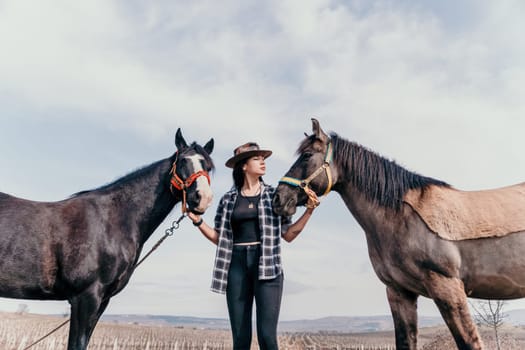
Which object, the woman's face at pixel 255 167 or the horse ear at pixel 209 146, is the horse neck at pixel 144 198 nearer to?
the horse ear at pixel 209 146

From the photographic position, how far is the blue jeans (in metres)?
3.80

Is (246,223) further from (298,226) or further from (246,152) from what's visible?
(246,152)

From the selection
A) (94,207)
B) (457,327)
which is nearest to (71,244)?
(94,207)

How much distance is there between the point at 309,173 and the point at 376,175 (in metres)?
0.85

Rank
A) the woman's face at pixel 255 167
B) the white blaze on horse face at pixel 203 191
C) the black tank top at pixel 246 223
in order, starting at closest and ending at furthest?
the black tank top at pixel 246 223 < the woman's face at pixel 255 167 < the white blaze on horse face at pixel 203 191

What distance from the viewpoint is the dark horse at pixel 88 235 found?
4398 millimetres

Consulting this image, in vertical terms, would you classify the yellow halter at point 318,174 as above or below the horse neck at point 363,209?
above

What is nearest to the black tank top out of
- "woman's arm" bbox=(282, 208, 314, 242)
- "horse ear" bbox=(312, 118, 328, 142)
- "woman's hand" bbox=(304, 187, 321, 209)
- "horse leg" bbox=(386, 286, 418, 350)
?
"woman's arm" bbox=(282, 208, 314, 242)

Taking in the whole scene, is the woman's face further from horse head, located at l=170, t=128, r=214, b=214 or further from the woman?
horse head, located at l=170, t=128, r=214, b=214

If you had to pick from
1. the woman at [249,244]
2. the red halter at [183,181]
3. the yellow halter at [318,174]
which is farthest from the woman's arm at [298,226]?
the red halter at [183,181]

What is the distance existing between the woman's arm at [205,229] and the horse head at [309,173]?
2.68ft

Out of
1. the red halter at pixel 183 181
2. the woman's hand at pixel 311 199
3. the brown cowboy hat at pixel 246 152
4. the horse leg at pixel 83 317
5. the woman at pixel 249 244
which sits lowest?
the horse leg at pixel 83 317

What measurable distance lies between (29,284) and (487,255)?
514 centimetres

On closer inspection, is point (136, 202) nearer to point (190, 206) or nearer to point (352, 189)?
point (190, 206)
